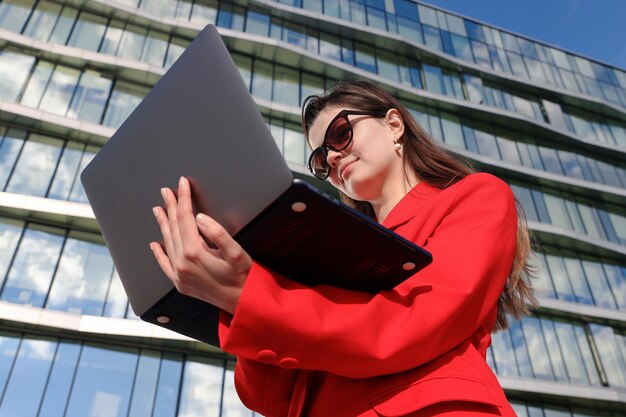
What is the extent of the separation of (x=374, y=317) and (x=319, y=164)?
0.92 meters

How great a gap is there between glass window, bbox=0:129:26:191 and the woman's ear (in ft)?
50.4

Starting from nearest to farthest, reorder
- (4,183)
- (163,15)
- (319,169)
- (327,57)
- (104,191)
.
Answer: (104,191) → (319,169) → (4,183) → (163,15) → (327,57)

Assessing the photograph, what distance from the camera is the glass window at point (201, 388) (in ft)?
44.5

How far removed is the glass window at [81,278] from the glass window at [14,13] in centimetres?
729

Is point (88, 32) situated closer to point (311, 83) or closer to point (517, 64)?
point (311, 83)

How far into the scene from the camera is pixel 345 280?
3.89 feet

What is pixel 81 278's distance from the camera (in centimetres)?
1436

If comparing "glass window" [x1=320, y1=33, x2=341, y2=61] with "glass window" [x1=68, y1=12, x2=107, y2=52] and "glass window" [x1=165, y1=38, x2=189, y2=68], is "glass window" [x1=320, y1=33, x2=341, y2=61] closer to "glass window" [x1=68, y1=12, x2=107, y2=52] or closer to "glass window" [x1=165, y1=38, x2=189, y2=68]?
"glass window" [x1=165, y1=38, x2=189, y2=68]

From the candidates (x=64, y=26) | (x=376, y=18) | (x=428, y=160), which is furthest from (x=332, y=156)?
(x=376, y=18)

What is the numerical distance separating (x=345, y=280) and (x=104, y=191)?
761 mm

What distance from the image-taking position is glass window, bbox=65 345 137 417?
12.8 m

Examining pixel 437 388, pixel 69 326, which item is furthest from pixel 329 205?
A: pixel 69 326

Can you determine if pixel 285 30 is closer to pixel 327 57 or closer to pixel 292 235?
pixel 327 57

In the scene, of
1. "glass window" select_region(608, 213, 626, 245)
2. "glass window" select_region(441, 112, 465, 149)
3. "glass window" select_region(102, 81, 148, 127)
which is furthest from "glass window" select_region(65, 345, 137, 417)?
"glass window" select_region(608, 213, 626, 245)
